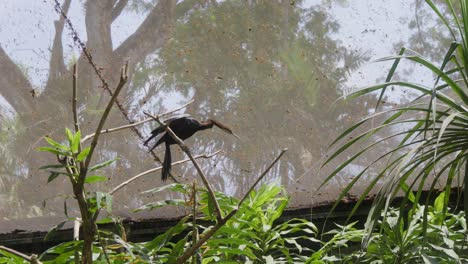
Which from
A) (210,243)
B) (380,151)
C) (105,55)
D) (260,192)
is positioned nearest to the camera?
(210,243)

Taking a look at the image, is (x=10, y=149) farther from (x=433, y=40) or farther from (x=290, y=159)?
(x=433, y=40)

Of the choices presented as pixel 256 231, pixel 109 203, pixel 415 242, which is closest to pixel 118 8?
pixel 256 231

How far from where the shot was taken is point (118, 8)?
16.7 ft

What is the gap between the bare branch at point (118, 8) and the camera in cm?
503

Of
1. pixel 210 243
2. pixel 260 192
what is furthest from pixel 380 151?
pixel 210 243

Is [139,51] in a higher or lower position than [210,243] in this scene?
higher

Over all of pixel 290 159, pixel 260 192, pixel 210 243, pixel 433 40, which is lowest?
pixel 210 243

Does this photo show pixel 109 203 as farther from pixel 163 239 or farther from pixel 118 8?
pixel 118 8

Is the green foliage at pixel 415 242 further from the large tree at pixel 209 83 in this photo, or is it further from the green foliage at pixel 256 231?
the large tree at pixel 209 83

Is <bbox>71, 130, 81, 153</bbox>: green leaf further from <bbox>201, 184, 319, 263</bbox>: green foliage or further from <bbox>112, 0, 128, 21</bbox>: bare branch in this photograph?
<bbox>112, 0, 128, 21</bbox>: bare branch

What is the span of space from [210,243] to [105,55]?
3703 mm

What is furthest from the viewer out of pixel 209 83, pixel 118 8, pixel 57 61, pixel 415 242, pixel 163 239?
pixel 118 8

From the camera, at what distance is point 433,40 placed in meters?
4.50

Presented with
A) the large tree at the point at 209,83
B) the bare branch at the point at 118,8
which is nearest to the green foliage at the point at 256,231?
the large tree at the point at 209,83
